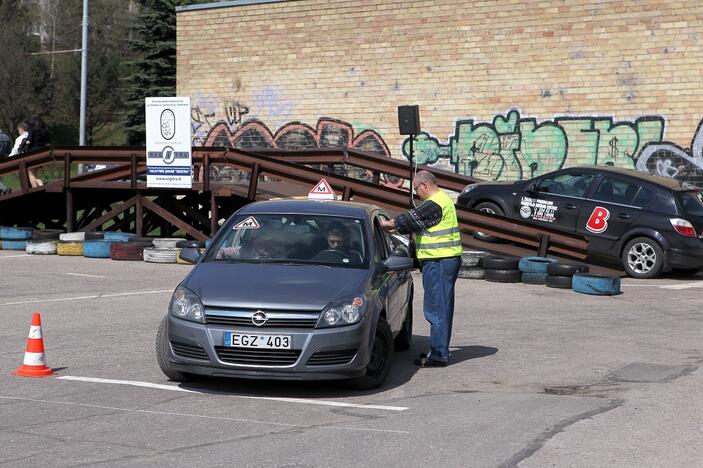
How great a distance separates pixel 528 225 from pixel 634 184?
2.03 metres

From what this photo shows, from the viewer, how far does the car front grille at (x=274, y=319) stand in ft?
27.2

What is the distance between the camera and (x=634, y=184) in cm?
1861

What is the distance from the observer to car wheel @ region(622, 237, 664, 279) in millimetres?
17938

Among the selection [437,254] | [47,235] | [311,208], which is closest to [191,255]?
[311,208]

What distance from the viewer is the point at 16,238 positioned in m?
21.6

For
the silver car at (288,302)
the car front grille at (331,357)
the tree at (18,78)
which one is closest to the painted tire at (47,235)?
the silver car at (288,302)

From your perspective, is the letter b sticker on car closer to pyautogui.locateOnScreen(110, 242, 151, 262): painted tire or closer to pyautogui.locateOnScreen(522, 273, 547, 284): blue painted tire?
pyautogui.locateOnScreen(522, 273, 547, 284): blue painted tire

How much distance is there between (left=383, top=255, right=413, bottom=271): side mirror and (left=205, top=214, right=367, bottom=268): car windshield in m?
0.21

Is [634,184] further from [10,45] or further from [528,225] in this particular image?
[10,45]

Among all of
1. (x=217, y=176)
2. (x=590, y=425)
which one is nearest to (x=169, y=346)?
(x=590, y=425)

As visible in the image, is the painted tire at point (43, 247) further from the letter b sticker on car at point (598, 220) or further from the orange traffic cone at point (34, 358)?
the orange traffic cone at point (34, 358)

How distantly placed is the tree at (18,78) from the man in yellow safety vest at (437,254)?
56.9 m

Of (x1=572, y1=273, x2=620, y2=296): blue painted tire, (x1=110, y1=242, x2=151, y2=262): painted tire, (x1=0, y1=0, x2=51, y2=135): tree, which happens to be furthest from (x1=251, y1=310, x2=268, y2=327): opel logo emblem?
(x1=0, y1=0, x2=51, y2=135): tree

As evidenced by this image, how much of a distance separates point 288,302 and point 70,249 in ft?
42.4
